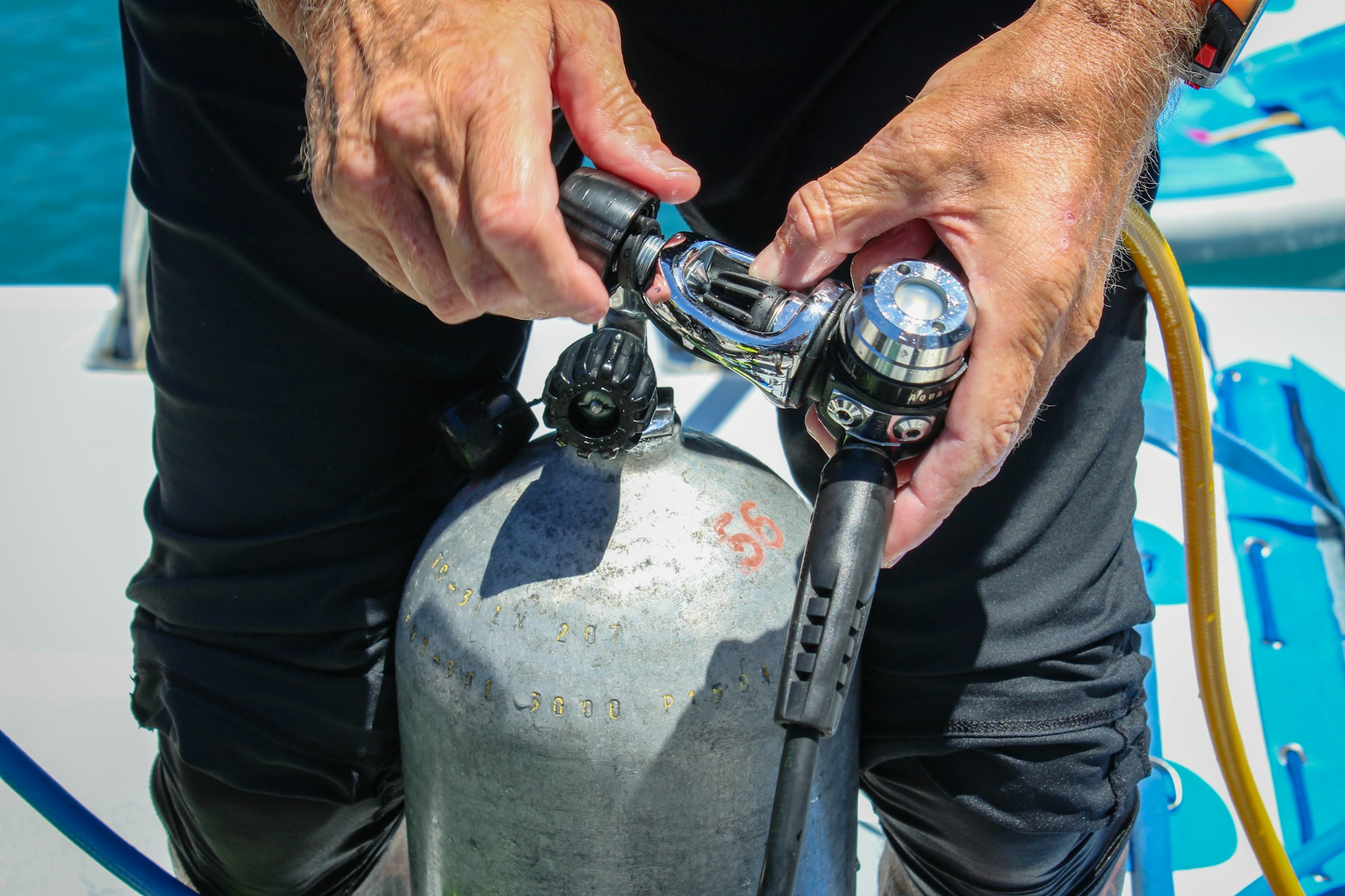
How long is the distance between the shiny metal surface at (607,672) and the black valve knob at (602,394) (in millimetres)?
39

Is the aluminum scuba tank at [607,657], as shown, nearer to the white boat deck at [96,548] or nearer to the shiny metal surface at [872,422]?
the shiny metal surface at [872,422]

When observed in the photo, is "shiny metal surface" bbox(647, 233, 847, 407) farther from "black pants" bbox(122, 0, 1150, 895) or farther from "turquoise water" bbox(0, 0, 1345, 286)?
"turquoise water" bbox(0, 0, 1345, 286)

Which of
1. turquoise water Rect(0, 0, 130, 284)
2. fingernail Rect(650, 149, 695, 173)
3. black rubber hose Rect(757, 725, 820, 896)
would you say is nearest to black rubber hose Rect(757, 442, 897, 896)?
black rubber hose Rect(757, 725, 820, 896)

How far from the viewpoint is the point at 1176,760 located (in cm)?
135

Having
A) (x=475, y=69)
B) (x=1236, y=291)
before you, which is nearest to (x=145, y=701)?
(x=475, y=69)

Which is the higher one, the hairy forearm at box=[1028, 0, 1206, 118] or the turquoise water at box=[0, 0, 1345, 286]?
the hairy forearm at box=[1028, 0, 1206, 118]

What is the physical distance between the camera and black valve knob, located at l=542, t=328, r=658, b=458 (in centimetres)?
70

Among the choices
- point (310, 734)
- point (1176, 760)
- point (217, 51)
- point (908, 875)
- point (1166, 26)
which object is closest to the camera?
point (1166, 26)

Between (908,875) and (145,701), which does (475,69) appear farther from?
(908,875)

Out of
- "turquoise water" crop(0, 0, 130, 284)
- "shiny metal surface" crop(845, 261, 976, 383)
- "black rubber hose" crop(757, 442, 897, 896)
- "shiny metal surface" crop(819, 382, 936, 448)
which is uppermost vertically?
"shiny metal surface" crop(845, 261, 976, 383)

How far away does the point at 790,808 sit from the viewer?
0.60m

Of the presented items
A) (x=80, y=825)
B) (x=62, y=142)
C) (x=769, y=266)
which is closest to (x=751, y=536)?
(x=769, y=266)

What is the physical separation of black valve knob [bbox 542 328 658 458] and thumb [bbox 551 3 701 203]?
0.11 m

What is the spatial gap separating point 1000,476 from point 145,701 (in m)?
0.74
